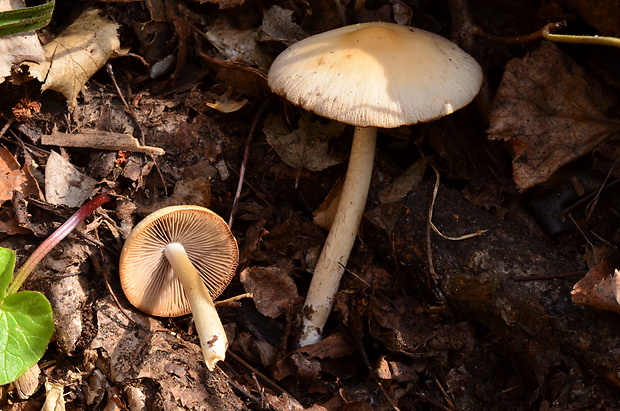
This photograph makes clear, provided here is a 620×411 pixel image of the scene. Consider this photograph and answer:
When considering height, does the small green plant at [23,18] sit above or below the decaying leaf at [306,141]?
above

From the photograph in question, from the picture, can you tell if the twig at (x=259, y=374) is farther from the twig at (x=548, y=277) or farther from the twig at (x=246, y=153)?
the twig at (x=548, y=277)

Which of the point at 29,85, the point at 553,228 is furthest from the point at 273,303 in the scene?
the point at 29,85

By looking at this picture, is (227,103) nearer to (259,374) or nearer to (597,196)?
(259,374)

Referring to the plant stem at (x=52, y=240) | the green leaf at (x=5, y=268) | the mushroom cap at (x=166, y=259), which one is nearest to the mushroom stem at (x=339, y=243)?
the mushroom cap at (x=166, y=259)

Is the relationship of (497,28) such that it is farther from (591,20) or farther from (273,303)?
(273,303)

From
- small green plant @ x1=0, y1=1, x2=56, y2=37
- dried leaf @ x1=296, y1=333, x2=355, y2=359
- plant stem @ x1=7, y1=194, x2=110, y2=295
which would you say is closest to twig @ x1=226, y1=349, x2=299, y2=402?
dried leaf @ x1=296, y1=333, x2=355, y2=359
